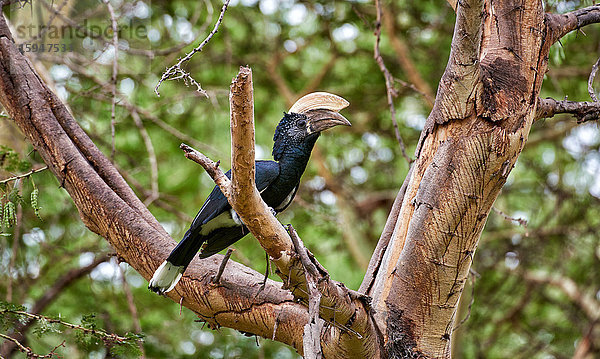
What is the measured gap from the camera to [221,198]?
9.05 ft

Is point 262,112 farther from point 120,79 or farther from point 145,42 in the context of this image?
point 120,79

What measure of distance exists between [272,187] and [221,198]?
28 centimetres

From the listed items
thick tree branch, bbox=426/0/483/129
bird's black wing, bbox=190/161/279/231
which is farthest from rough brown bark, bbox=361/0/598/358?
bird's black wing, bbox=190/161/279/231

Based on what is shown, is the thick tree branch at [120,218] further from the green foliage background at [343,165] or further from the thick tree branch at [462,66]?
the green foliage background at [343,165]

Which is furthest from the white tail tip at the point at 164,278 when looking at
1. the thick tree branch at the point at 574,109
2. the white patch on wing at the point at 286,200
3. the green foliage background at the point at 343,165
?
the green foliage background at the point at 343,165

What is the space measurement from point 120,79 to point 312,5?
1.92 meters

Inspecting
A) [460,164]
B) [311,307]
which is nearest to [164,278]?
[311,307]

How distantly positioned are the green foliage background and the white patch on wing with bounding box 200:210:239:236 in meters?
2.12

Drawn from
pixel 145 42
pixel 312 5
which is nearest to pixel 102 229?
pixel 145 42

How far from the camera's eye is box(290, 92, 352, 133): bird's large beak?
2.62 metres

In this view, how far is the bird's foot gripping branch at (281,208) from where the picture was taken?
5.93 feet

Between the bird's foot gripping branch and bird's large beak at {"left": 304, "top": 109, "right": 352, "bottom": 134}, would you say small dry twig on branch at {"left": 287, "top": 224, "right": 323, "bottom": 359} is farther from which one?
bird's large beak at {"left": 304, "top": 109, "right": 352, "bottom": 134}

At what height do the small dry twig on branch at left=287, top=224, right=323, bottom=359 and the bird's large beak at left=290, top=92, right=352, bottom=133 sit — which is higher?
the bird's large beak at left=290, top=92, right=352, bottom=133

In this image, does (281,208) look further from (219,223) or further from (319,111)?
(319,111)
